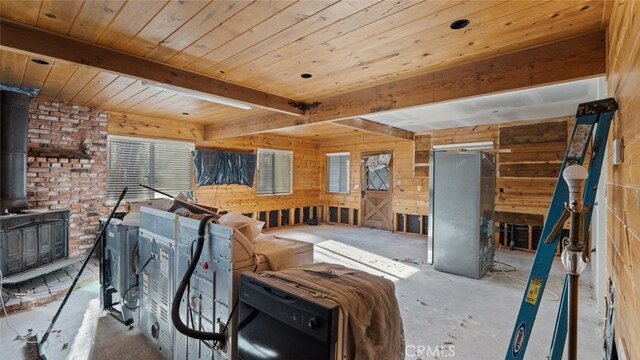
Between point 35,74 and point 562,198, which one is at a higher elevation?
point 35,74

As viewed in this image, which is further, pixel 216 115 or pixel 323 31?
pixel 216 115

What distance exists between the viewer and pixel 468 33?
2.05 m

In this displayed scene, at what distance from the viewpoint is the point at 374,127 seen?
5.54 m

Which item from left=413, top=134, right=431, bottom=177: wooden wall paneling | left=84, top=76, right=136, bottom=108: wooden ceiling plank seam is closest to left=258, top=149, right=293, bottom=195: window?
left=413, top=134, right=431, bottom=177: wooden wall paneling

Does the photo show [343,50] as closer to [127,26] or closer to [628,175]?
[127,26]

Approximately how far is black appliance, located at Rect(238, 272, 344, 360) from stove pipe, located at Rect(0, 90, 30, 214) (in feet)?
13.1

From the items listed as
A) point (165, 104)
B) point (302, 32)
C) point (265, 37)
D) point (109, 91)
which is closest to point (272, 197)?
point (165, 104)

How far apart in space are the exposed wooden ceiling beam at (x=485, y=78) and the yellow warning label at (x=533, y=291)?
160cm

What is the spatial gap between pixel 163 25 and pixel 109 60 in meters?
0.75

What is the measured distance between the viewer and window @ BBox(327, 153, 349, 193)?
837cm

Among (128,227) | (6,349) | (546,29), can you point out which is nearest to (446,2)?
(546,29)

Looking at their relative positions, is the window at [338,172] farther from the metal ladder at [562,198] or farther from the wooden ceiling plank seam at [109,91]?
the metal ladder at [562,198]

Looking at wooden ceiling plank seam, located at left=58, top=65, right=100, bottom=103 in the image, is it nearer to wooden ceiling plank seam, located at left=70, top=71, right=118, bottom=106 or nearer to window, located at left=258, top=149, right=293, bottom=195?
wooden ceiling plank seam, located at left=70, top=71, right=118, bottom=106

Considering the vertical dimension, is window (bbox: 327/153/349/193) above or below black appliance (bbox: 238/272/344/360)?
above
